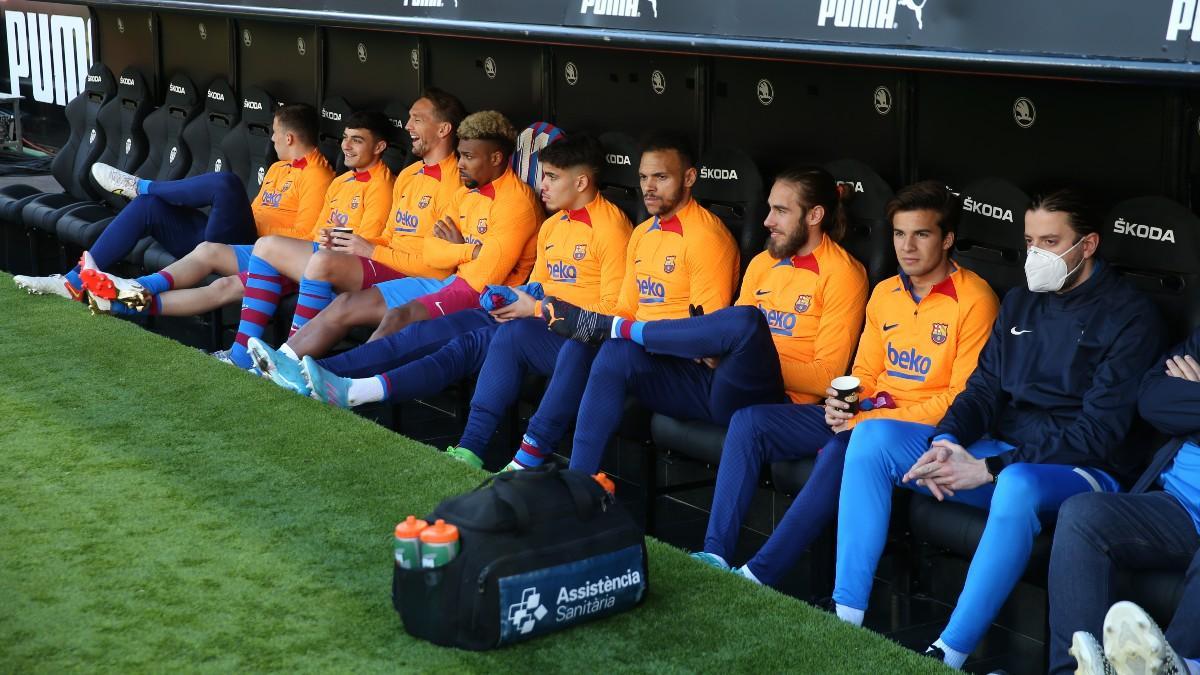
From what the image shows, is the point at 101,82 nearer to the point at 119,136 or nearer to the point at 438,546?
the point at 119,136

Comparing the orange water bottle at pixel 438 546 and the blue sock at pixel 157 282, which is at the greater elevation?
the blue sock at pixel 157 282

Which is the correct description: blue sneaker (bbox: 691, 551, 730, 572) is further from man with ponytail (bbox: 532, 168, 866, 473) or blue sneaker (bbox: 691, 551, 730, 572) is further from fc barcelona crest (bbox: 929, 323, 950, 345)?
fc barcelona crest (bbox: 929, 323, 950, 345)

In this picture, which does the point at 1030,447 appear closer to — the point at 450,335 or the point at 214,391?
the point at 450,335

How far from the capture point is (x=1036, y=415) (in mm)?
3398

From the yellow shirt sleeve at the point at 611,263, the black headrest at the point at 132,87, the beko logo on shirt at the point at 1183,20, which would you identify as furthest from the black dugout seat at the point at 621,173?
the black headrest at the point at 132,87

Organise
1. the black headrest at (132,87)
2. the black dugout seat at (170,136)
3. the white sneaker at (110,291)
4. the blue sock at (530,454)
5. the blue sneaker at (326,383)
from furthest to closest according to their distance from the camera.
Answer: the black headrest at (132,87)
the black dugout seat at (170,136)
the white sneaker at (110,291)
the blue sneaker at (326,383)
the blue sock at (530,454)

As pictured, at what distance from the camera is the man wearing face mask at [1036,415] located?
3.19 m

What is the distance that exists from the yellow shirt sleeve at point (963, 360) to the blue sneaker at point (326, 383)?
1739 mm

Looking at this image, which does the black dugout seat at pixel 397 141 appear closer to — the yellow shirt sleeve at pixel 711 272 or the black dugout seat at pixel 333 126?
the black dugout seat at pixel 333 126

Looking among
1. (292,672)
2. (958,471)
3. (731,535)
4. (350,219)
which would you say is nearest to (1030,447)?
(958,471)

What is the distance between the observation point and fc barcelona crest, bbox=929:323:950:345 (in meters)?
3.67

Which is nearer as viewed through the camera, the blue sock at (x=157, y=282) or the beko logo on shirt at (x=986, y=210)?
the beko logo on shirt at (x=986, y=210)

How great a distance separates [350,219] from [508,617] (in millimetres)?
3446

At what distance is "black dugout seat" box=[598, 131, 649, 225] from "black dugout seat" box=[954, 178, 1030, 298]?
1.33 meters
